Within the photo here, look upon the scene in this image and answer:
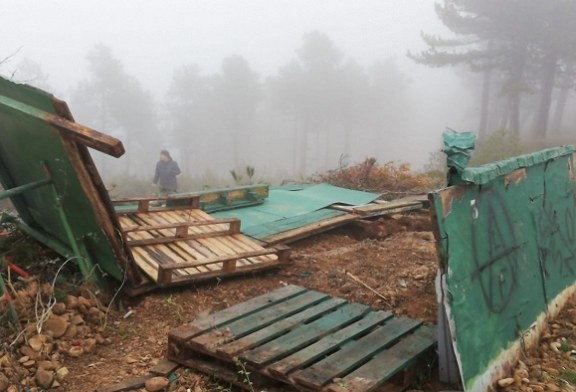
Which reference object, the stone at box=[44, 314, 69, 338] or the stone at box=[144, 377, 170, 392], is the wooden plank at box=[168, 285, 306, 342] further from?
the stone at box=[44, 314, 69, 338]

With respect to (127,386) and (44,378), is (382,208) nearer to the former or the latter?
(127,386)

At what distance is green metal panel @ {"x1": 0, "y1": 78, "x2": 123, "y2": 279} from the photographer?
3.37 meters

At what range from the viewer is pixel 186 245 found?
4.73 metres

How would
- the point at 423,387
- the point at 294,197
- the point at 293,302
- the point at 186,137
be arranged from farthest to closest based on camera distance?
1. the point at 186,137
2. the point at 294,197
3. the point at 293,302
4. the point at 423,387

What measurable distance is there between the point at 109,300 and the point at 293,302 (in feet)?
4.94

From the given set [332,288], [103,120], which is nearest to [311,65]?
[103,120]

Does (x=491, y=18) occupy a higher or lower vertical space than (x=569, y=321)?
higher

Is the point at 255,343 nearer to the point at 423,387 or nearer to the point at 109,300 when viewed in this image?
the point at 423,387

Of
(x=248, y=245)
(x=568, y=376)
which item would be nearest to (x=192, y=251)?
(x=248, y=245)

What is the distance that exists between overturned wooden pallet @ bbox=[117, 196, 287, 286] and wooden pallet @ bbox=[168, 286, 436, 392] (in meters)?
0.67

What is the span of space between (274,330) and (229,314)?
44 centimetres

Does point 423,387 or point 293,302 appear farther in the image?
point 293,302

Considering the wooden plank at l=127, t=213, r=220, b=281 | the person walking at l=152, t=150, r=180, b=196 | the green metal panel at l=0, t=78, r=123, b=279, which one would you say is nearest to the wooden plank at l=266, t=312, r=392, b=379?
the wooden plank at l=127, t=213, r=220, b=281

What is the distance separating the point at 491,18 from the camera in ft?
78.6
